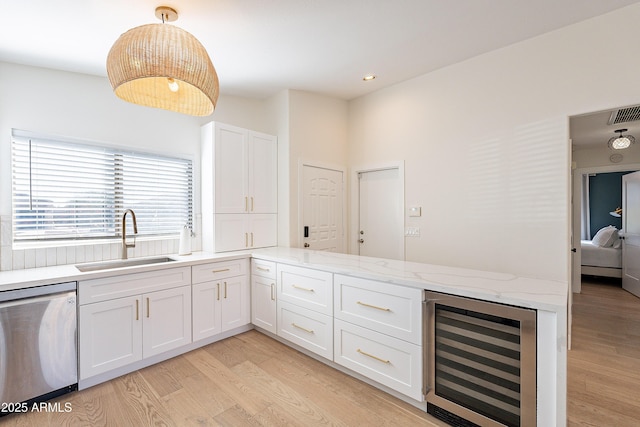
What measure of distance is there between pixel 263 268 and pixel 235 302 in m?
0.46

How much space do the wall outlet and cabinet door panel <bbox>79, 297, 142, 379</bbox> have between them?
2913 mm

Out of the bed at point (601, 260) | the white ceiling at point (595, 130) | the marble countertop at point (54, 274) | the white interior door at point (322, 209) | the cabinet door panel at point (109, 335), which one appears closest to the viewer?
the marble countertop at point (54, 274)

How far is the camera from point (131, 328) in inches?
94.7

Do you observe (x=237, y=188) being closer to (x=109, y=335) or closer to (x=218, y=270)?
(x=218, y=270)

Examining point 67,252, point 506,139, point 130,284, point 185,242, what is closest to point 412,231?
point 506,139

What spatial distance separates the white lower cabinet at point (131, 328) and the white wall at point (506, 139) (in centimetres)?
264

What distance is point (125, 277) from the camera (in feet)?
7.81

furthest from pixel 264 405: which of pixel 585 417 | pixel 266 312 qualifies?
pixel 585 417

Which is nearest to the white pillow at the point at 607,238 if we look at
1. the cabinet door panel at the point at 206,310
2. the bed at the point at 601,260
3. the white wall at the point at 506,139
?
the bed at the point at 601,260

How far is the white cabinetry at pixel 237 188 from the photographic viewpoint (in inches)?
130

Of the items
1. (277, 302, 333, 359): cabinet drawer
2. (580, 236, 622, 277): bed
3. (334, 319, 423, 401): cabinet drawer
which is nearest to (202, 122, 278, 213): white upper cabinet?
(277, 302, 333, 359): cabinet drawer

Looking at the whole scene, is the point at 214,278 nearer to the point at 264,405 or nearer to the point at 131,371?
the point at 131,371

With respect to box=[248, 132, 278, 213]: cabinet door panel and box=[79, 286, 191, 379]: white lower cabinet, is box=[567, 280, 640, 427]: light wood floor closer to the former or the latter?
box=[79, 286, 191, 379]: white lower cabinet

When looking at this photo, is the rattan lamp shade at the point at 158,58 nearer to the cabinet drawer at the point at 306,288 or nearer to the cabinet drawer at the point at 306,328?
the cabinet drawer at the point at 306,288
